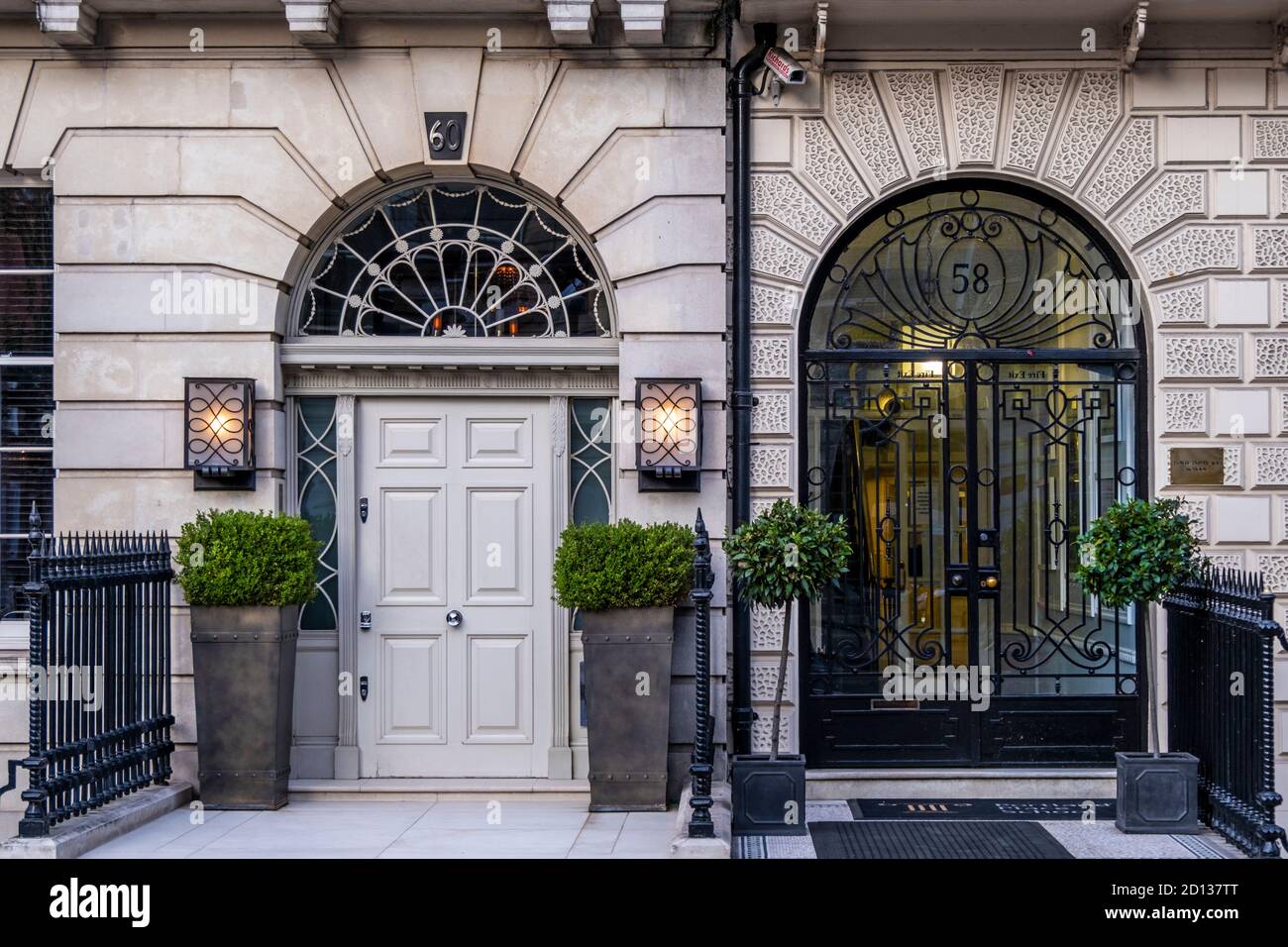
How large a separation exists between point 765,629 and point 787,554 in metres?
1.35

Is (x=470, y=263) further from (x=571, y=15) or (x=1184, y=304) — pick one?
(x=1184, y=304)

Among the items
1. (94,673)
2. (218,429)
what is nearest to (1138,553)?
(218,429)

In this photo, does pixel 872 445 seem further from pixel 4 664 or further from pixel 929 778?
pixel 4 664

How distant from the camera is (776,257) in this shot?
29.0 ft

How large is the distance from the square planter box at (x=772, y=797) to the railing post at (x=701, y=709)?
0.35 m

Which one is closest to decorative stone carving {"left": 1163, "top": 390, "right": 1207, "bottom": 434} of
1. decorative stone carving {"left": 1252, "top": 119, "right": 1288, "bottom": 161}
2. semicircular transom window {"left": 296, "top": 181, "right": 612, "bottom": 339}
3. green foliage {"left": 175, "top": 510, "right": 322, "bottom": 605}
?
decorative stone carving {"left": 1252, "top": 119, "right": 1288, "bottom": 161}

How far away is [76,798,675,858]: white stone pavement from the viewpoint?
723cm

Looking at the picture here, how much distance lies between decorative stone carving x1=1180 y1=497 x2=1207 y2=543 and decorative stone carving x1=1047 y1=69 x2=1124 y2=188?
233 centimetres

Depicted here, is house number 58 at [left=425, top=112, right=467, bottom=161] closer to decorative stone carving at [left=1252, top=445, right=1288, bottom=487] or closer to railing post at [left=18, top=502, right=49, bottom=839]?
railing post at [left=18, top=502, right=49, bottom=839]

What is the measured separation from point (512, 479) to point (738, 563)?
1.99 m

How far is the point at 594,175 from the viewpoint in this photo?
877 centimetres

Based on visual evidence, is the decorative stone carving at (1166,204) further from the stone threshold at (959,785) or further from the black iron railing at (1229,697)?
the stone threshold at (959,785)

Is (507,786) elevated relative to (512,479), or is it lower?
lower

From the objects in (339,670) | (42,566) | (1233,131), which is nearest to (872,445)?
(1233,131)
